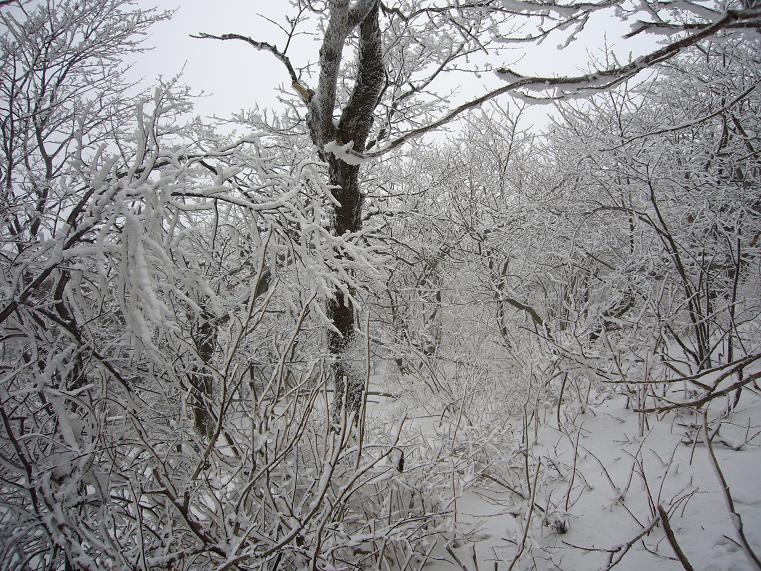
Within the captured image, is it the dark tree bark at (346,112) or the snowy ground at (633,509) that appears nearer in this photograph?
the snowy ground at (633,509)

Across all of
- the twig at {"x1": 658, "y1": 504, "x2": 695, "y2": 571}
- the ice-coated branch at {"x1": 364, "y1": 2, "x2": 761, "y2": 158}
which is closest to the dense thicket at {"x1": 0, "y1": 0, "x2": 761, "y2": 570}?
the ice-coated branch at {"x1": 364, "y1": 2, "x2": 761, "y2": 158}

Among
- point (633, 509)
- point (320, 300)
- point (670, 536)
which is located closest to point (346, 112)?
point (320, 300)

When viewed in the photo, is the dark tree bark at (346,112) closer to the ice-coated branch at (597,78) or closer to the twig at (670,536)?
the ice-coated branch at (597,78)

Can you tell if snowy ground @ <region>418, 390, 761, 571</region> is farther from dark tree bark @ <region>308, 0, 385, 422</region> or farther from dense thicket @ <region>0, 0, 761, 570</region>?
dark tree bark @ <region>308, 0, 385, 422</region>

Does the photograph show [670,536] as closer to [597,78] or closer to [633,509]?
[633,509]

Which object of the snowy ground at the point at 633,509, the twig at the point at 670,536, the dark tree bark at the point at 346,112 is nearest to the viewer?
the twig at the point at 670,536

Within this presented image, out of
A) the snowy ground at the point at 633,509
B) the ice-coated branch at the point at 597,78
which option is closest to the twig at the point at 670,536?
the snowy ground at the point at 633,509

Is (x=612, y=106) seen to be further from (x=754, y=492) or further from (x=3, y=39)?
(x=3, y=39)

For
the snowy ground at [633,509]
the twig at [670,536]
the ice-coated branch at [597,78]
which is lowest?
the snowy ground at [633,509]

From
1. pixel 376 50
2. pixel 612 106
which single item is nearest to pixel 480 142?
pixel 612 106

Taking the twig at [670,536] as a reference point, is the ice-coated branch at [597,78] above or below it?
above

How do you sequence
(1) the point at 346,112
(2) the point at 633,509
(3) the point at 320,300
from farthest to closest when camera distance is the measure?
(1) the point at 346,112
(3) the point at 320,300
(2) the point at 633,509

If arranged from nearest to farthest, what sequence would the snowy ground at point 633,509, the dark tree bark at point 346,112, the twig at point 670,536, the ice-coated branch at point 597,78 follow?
the ice-coated branch at point 597,78 < the twig at point 670,536 < the snowy ground at point 633,509 < the dark tree bark at point 346,112

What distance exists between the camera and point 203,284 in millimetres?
1320
